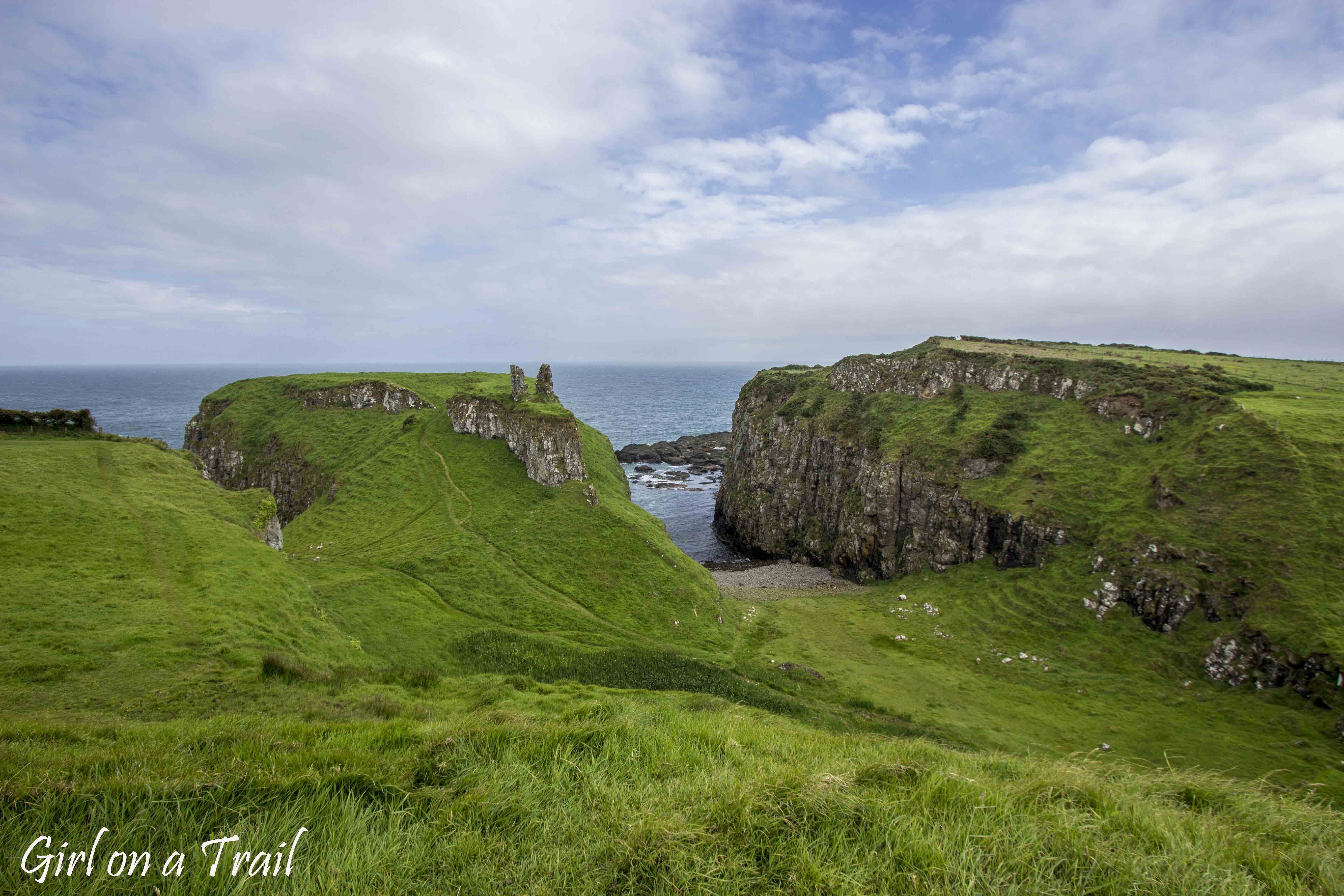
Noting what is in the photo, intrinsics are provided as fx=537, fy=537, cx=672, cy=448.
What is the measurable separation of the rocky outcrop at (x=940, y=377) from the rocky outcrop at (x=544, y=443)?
43728 mm

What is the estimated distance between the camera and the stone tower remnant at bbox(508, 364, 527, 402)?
2520 inches

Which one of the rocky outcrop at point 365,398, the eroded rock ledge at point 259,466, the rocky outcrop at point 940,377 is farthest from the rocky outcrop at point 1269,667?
the rocky outcrop at point 365,398

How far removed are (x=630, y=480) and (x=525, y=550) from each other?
57741mm

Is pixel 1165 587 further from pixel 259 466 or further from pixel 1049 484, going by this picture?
pixel 259 466

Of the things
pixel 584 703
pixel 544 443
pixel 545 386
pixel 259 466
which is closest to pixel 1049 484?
pixel 544 443

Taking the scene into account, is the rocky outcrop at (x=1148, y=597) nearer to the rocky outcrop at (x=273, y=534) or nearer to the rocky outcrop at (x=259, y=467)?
the rocky outcrop at (x=273, y=534)

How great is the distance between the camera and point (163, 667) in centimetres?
1752

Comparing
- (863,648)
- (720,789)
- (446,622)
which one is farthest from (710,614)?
(720,789)

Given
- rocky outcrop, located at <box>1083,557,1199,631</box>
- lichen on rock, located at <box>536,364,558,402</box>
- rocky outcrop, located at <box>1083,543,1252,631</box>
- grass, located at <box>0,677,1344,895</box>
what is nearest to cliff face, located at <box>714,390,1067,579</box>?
rocky outcrop, located at <box>1083,543,1252,631</box>

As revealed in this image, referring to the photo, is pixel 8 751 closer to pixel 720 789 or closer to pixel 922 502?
pixel 720 789

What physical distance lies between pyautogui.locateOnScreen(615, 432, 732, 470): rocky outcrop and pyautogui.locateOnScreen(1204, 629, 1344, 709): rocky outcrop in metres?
82.2

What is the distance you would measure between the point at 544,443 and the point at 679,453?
Answer: 225ft

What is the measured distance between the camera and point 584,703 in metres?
13.8

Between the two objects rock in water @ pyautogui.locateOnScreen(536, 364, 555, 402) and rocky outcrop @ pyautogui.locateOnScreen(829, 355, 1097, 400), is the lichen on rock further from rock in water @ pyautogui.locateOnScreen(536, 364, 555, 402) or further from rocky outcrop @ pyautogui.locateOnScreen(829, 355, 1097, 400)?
rocky outcrop @ pyautogui.locateOnScreen(829, 355, 1097, 400)
